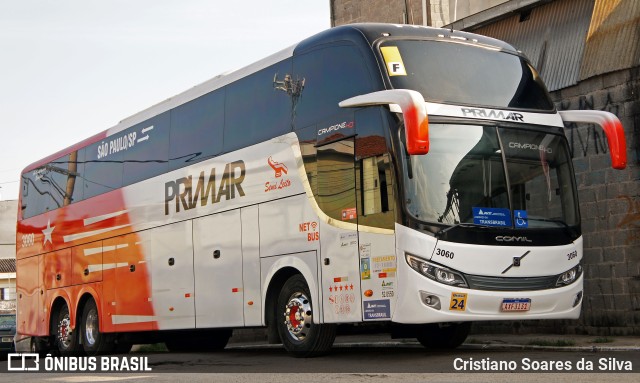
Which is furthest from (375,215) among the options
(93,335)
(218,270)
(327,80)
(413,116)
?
(93,335)

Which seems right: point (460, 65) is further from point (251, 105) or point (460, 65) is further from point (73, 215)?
point (73, 215)

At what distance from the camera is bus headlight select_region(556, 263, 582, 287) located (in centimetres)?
1265

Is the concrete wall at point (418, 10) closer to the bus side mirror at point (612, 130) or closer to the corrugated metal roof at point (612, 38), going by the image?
the corrugated metal roof at point (612, 38)

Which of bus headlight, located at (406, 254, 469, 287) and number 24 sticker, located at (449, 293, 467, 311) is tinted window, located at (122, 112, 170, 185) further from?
number 24 sticker, located at (449, 293, 467, 311)

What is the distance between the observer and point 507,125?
12.8m

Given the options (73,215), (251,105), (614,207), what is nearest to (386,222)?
(251,105)

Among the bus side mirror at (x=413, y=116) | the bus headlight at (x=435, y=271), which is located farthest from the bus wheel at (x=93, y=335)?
the bus side mirror at (x=413, y=116)

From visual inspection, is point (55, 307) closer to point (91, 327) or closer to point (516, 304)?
point (91, 327)

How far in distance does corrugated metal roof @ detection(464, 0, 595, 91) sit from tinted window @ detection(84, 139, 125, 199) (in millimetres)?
7278

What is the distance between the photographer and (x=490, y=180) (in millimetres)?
12391

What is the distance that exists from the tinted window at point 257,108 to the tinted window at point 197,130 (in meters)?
0.29

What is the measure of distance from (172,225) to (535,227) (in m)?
6.65

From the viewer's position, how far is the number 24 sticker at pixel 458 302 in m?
11.9

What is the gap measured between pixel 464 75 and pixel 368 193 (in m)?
1.93
